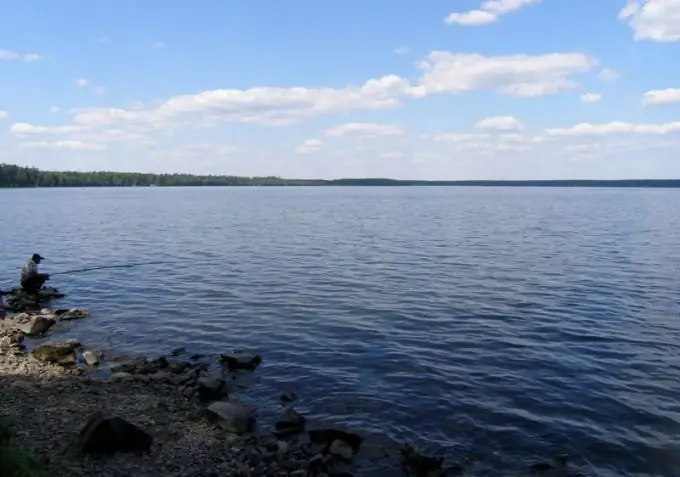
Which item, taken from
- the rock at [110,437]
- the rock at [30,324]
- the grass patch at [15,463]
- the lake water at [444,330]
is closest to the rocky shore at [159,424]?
the rock at [110,437]

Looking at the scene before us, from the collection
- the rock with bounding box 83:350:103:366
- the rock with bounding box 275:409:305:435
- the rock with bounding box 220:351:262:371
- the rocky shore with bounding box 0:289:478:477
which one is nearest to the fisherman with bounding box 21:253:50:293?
the rocky shore with bounding box 0:289:478:477

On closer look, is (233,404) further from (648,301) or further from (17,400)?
(648,301)

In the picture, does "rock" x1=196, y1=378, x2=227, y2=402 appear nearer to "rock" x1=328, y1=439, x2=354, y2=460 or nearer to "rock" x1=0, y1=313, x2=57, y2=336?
"rock" x1=328, y1=439, x2=354, y2=460

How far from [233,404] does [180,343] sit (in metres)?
8.60

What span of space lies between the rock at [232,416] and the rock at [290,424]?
834mm

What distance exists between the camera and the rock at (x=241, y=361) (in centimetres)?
2198

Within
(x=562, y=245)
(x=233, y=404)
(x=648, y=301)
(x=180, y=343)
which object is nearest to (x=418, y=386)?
(x=233, y=404)

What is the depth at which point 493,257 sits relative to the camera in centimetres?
4741

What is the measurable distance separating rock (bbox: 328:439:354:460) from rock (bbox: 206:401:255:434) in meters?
2.74

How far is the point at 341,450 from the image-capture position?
15.3 meters

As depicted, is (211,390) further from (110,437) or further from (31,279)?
(31,279)

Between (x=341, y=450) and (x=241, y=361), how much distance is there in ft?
25.7

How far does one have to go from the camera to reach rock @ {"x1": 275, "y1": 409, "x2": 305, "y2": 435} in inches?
657

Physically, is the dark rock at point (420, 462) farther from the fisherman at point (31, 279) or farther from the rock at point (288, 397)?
the fisherman at point (31, 279)
